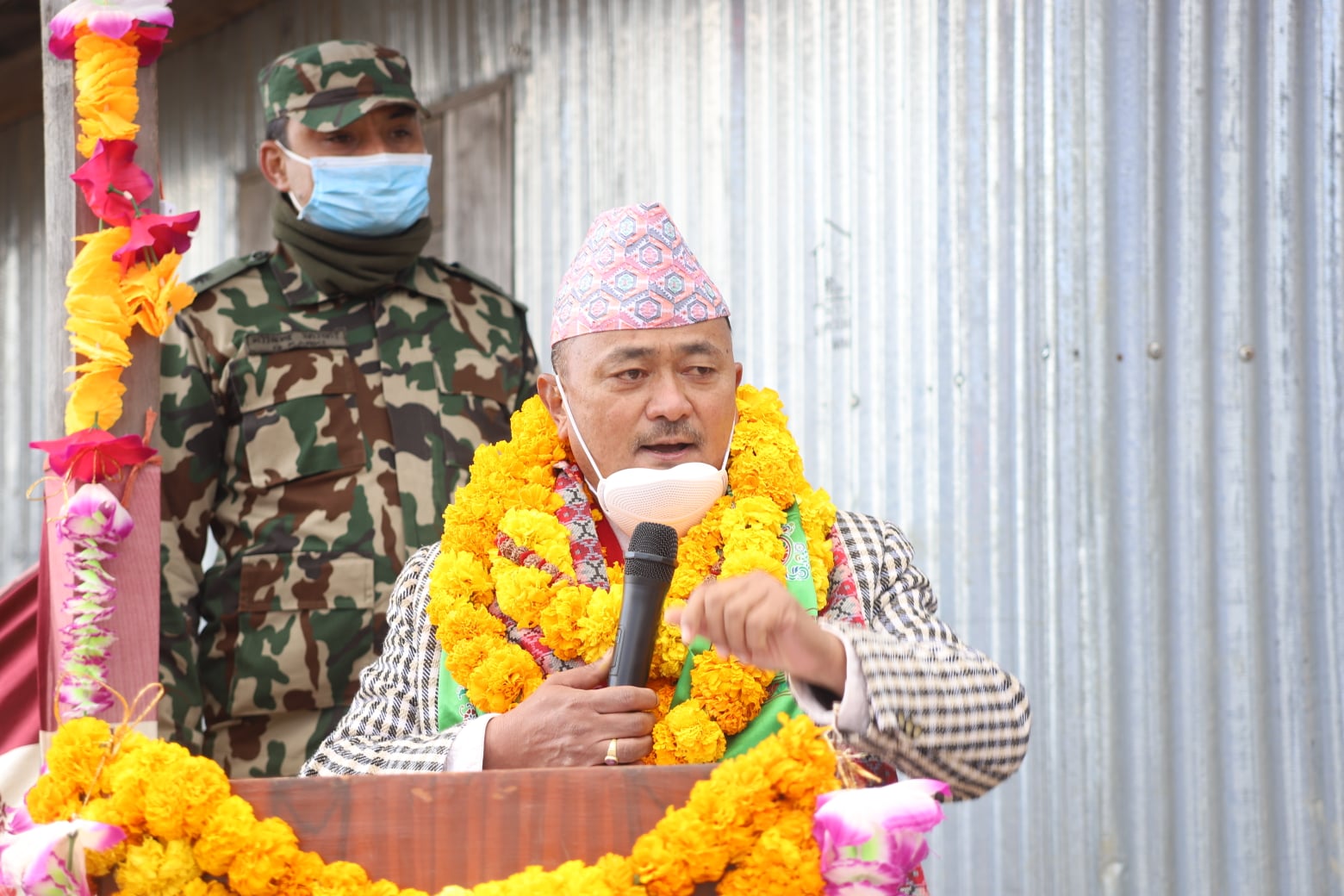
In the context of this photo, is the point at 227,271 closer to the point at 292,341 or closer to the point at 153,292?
the point at 292,341

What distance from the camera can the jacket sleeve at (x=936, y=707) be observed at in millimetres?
2121

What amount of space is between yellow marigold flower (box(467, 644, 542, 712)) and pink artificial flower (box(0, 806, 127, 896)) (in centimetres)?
65

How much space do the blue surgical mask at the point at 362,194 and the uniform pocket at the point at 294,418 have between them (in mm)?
363

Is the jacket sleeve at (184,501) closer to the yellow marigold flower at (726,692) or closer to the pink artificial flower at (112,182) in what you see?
the pink artificial flower at (112,182)

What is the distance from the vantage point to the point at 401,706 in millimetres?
2605

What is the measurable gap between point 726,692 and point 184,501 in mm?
1793

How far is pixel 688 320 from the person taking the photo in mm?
2598

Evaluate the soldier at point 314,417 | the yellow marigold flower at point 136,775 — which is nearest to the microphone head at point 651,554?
the yellow marigold flower at point 136,775

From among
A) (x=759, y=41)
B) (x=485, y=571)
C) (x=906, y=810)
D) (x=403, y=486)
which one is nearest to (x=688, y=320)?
(x=485, y=571)

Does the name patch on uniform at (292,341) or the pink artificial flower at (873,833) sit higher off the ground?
the name patch on uniform at (292,341)

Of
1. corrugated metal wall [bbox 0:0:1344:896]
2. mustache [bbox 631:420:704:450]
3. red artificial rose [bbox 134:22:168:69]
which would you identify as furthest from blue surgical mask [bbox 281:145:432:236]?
mustache [bbox 631:420:704:450]

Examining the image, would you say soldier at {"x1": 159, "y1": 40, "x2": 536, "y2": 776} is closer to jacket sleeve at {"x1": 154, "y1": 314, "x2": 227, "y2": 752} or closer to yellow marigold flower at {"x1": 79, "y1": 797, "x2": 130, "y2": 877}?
jacket sleeve at {"x1": 154, "y1": 314, "x2": 227, "y2": 752}

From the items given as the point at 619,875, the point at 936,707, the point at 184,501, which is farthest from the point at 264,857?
the point at 184,501

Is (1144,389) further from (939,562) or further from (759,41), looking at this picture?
(759,41)
